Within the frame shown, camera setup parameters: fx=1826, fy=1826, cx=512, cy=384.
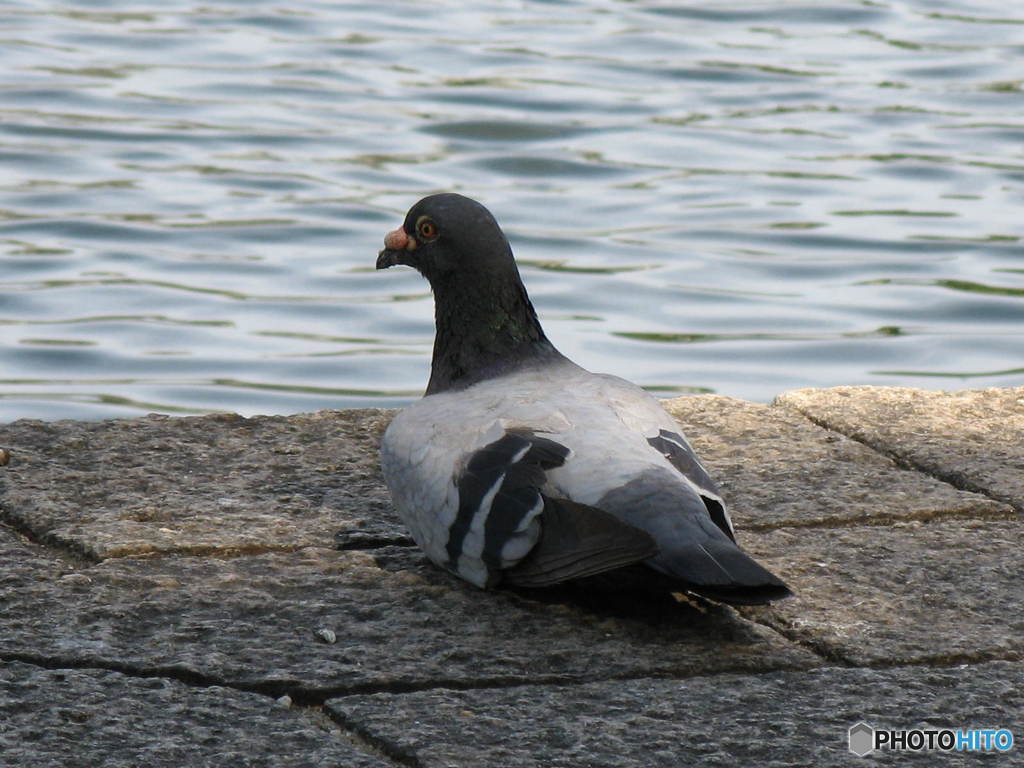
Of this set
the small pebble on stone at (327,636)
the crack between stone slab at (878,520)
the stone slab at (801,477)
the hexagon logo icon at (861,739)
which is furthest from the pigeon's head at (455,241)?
the hexagon logo icon at (861,739)

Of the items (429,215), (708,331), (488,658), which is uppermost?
(429,215)

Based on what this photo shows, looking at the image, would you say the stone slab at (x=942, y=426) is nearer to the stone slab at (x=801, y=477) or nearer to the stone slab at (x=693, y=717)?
the stone slab at (x=801, y=477)

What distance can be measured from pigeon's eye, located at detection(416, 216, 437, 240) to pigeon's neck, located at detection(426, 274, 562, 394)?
0.13 meters

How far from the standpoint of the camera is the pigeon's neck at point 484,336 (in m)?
4.10

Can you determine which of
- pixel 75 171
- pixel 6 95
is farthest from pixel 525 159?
pixel 6 95

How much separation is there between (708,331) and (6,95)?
6.39 meters

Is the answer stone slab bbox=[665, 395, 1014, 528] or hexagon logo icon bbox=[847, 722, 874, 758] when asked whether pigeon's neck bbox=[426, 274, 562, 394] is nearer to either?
stone slab bbox=[665, 395, 1014, 528]

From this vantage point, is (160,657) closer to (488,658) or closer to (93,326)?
(488,658)

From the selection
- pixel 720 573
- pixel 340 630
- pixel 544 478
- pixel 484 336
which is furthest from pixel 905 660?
pixel 484 336

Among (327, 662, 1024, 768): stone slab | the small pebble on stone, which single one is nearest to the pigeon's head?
the small pebble on stone

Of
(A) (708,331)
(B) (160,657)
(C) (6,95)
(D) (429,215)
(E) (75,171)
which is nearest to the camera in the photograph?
(B) (160,657)

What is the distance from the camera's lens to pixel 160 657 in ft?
10.0

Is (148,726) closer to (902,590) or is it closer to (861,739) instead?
(861,739)

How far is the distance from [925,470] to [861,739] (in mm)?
1599
